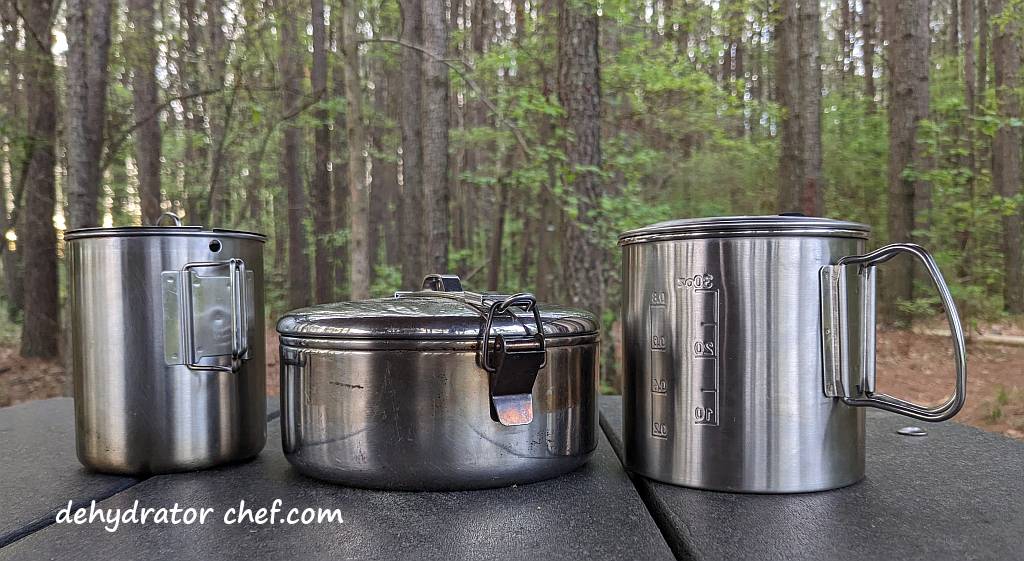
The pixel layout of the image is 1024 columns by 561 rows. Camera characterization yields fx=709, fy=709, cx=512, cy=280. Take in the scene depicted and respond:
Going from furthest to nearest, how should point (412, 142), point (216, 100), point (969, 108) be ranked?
1. point (969, 108)
2. point (412, 142)
3. point (216, 100)

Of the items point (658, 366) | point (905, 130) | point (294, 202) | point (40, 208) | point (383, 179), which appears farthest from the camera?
point (383, 179)

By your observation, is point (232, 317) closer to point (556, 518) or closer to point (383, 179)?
point (556, 518)

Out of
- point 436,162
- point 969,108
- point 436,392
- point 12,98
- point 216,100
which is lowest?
point 436,392

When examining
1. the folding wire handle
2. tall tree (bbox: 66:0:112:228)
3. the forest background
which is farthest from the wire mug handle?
tall tree (bbox: 66:0:112:228)

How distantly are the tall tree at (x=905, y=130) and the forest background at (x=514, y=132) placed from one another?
0.07ft

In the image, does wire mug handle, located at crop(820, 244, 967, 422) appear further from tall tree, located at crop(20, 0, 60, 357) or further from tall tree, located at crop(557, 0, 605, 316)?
tall tree, located at crop(20, 0, 60, 357)

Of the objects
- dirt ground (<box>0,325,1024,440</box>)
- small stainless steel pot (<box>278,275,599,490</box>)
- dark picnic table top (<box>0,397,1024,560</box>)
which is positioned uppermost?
small stainless steel pot (<box>278,275,599,490</box>)

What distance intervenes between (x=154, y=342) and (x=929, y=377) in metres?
6.71

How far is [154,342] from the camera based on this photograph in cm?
99

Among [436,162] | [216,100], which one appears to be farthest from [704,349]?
[216,100]

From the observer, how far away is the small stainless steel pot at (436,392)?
875 millimetres

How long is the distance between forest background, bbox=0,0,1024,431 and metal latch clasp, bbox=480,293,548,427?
3133mm

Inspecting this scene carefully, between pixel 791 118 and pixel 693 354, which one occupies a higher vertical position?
pixel 791 118

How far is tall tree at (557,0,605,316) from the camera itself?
175 inches
